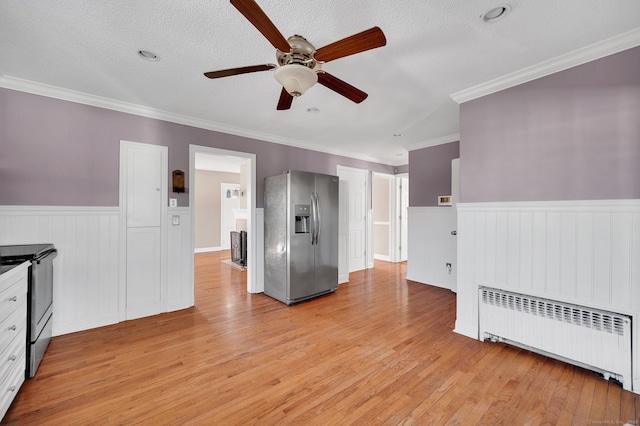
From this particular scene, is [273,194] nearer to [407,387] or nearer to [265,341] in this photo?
[265,341]

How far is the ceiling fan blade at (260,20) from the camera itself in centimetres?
118

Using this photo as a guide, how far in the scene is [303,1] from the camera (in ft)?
5.25

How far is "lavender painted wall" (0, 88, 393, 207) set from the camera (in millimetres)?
2578

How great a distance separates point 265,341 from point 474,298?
2159 mm

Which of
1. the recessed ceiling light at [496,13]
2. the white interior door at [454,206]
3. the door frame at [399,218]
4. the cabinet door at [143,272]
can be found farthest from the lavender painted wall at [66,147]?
the door frame at [399,218]

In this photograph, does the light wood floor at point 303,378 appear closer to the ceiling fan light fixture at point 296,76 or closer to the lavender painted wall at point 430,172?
the ceiling fan light fixture at point 296,76

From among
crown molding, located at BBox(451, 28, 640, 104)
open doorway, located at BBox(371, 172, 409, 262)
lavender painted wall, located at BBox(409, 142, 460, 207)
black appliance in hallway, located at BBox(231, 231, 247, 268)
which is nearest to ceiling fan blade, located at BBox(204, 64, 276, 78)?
crown molding, located at BBox(451, 28, 640, 104)

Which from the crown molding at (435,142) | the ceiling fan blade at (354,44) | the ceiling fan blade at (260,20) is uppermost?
the crown molding at (435,142)

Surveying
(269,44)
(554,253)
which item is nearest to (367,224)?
(554,253)

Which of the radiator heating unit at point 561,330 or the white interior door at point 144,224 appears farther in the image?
the white interior door at point 144,224

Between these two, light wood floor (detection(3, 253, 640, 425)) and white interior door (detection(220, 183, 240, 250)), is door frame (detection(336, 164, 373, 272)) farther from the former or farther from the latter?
white interior door (detection(220, 183, 240, 250))

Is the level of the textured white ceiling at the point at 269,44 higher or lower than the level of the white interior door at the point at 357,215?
higher

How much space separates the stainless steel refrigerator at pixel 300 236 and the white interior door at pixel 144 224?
4.57 feet

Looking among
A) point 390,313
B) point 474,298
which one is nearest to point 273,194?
point 390,313
